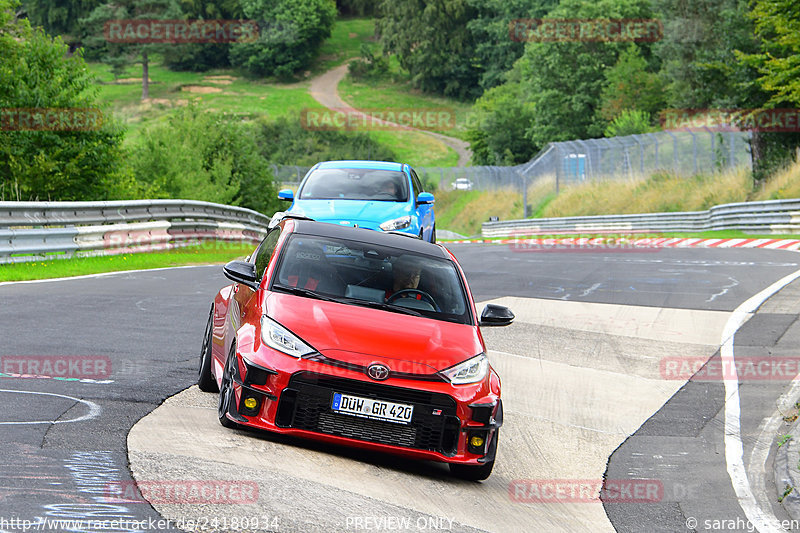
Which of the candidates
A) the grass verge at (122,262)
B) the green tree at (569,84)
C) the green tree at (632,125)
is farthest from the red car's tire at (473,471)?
the green tree at (569,84)

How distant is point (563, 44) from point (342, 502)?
79.0 m

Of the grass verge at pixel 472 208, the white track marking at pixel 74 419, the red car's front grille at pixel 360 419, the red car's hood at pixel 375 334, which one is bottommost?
the grass verge at pixel 472 208

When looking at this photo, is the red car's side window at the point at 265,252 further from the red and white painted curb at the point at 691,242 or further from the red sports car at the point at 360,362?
the red and white painted curb at the point at 691,242

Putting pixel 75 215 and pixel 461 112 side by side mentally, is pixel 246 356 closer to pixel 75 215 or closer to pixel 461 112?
pixel 75 215

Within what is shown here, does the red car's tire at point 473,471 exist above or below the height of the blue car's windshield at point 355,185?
above

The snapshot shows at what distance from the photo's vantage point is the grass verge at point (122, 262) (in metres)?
16.6

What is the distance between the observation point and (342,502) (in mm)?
5730

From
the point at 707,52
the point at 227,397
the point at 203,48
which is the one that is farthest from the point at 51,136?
the point at 203,48

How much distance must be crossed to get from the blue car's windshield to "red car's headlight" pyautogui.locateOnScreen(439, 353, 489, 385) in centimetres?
933

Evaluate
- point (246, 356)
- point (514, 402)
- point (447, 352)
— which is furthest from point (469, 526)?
point (514, 402)

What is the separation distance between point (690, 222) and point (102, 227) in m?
25.9

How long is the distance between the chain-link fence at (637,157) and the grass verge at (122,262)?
23.8 m

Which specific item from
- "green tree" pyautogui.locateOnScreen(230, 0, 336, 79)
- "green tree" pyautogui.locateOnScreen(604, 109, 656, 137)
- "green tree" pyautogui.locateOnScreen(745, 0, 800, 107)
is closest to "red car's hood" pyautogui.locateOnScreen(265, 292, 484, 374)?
"green tree" pyautogui.locateOnScreen(745, 0, 800, 107)

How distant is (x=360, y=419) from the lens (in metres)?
6.52
